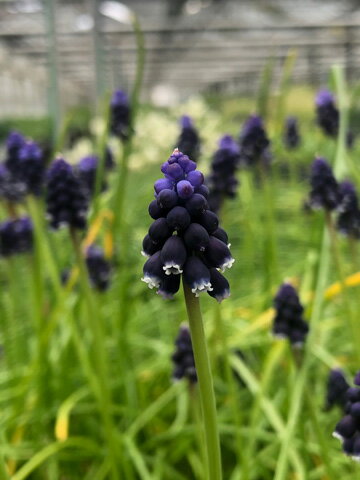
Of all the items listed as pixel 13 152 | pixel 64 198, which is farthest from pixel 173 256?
pixel 13 152

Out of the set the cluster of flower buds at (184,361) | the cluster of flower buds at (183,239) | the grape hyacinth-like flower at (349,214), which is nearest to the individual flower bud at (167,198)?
the cluster of flower buds at (183,239)

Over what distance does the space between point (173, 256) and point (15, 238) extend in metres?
1.98

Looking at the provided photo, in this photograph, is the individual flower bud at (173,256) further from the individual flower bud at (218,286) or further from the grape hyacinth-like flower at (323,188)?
the grape hyacinth-like flower at (323,188)

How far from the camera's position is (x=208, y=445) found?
1.14 m

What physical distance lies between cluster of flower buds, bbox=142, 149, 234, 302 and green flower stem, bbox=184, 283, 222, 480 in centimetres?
4

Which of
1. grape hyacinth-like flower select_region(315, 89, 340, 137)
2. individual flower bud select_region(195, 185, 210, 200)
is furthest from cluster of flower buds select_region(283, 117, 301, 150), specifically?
individual flower bud select_region(195, 185, 210, 200)

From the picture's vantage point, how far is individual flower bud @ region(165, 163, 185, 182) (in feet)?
3.44

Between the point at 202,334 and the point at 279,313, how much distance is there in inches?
27.5

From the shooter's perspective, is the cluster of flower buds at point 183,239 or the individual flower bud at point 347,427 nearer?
the cluster of flower buds at point 183,239

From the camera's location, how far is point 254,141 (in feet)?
8.82

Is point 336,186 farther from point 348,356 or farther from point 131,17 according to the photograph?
point 348,356

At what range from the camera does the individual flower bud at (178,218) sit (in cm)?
101

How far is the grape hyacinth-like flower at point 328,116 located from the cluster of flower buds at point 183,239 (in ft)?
5.41

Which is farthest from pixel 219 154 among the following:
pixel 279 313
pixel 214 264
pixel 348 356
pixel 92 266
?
pixel 214 264
